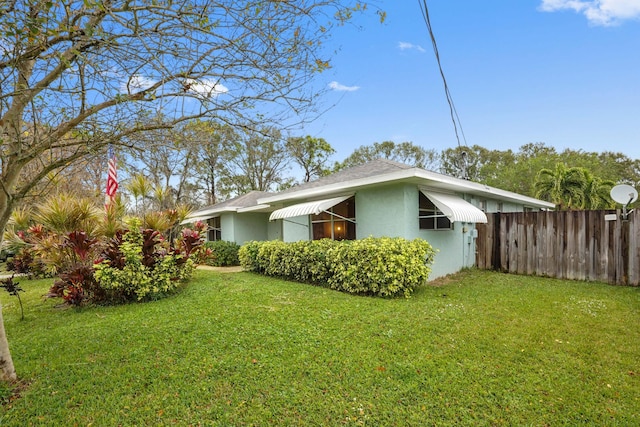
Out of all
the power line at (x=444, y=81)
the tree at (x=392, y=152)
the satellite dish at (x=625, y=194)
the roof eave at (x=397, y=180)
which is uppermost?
the tree at (x=392, y=152)

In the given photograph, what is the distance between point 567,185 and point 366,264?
2572 cm

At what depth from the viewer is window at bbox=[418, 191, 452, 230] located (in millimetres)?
11078

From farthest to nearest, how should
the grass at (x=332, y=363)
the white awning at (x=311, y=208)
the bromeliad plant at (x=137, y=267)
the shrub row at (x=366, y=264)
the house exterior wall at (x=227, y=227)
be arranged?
the house exterior wall at (x=227, y=227)
the white awning at (x=311, y=208)
the shrub row at (x=366, y=264)
the bromeliad plant at (x=137, y=267)
the grass at (x=332, y=363)

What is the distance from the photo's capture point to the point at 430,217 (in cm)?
1122

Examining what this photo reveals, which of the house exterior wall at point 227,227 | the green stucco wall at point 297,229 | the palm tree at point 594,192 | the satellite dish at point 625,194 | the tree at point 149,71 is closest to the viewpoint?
the tree at point 149,71

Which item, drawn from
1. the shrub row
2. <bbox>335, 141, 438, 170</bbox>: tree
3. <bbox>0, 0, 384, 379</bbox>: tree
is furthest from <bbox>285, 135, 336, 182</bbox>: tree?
<bbox>0, 0, 384, 379</bbox>: tree

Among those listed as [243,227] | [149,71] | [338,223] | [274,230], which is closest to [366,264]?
[338,223]

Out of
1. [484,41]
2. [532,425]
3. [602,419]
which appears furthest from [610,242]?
[532,425]

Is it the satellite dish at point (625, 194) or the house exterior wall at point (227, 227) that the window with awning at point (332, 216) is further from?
the satellite dish at point (625, 194)

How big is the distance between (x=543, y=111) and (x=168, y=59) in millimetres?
19816

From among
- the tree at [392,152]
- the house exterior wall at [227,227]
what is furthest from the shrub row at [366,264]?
the tree at [392,152]

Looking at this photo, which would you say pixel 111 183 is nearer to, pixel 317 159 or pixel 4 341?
pixel 4 341

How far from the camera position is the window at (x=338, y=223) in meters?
12.4

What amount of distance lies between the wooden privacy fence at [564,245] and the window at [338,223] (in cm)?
588
